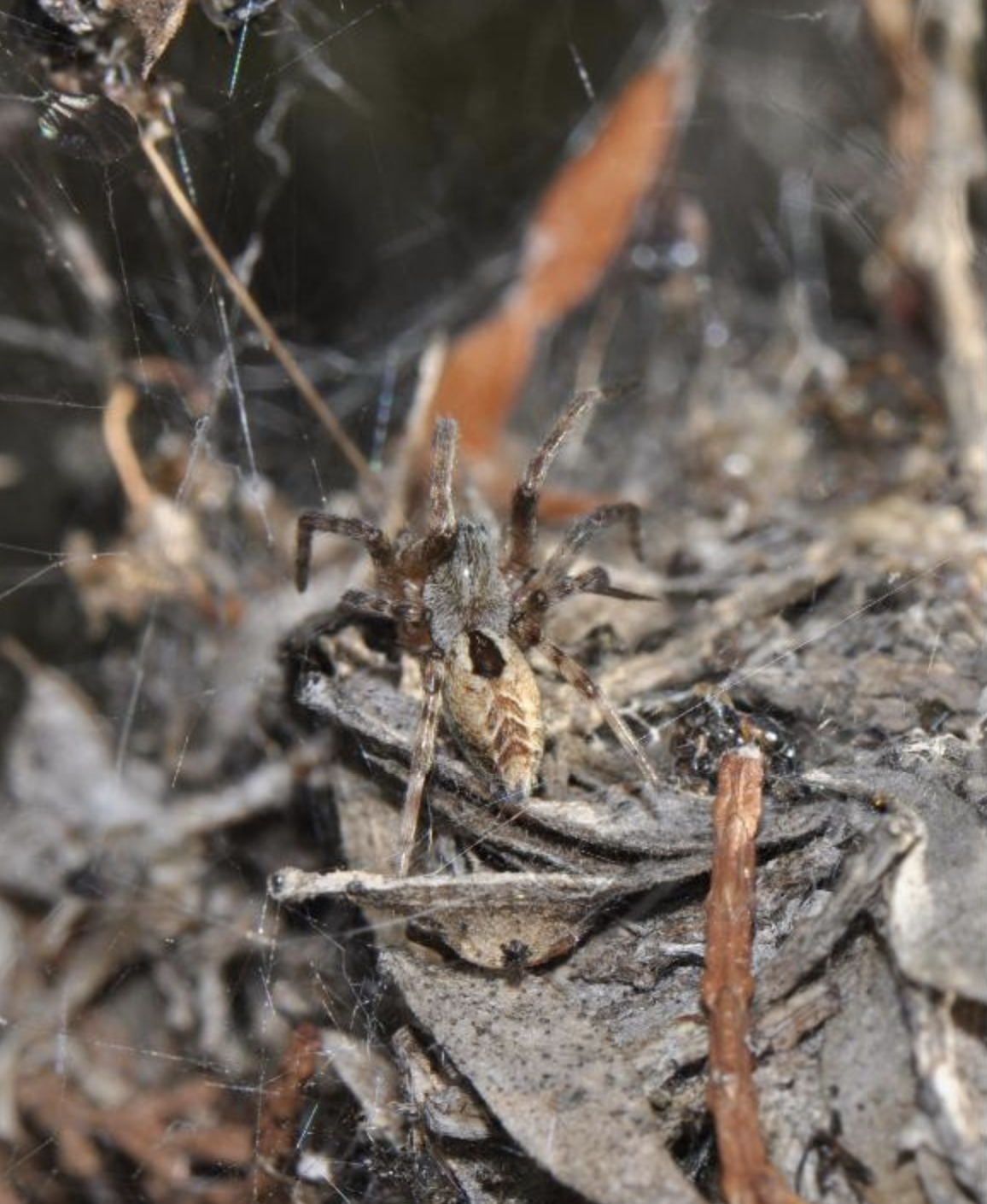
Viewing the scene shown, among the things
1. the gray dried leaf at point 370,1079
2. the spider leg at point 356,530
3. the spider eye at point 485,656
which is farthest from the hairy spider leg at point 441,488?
the gray dried leaf at point 370,1079

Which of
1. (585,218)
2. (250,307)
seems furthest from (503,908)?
(585,218)

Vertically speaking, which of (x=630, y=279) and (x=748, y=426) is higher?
(x=630, y=279)

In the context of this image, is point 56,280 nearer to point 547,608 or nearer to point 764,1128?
point 547,608

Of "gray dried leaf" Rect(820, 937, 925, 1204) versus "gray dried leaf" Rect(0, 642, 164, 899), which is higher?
"gray dried leaf" Rect(820, 937, 925, 1204)

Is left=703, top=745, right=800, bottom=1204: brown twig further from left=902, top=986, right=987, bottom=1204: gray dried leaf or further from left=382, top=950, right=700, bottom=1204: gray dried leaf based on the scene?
left=902, top=986, right=987, bottom=1204: gray dried leaf

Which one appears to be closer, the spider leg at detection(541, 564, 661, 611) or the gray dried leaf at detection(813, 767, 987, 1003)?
the gray dried leaf at detection(813, 767, 987, 1003)

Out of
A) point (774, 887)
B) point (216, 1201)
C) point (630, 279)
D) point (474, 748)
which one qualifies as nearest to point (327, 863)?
point (474, 748)

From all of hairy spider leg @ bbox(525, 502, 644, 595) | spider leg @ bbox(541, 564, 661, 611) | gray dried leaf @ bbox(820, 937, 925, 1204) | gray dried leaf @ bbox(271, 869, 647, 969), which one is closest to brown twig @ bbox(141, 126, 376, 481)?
hairy spider leg @ bbox(525, 502, 644, 595)

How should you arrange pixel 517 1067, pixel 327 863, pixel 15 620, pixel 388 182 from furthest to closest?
pixel 388 182, pixel 15 620, pixel 327 863, pixel 517 1067
